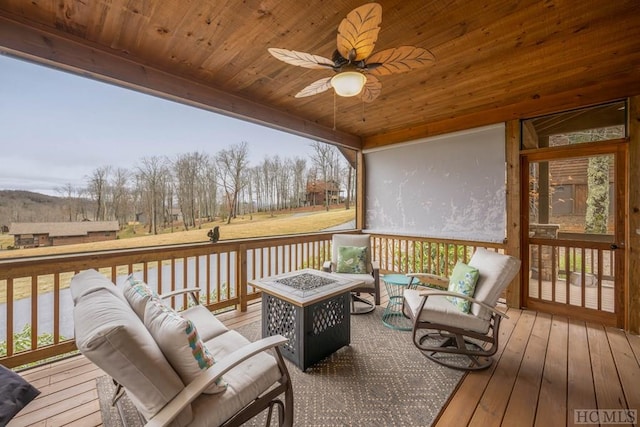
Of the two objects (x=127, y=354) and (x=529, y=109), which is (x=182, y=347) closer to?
(x=127, y=354)

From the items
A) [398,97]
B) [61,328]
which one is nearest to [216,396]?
[61,328]

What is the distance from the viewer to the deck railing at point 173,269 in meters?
2.21

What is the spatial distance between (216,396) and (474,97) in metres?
4.03

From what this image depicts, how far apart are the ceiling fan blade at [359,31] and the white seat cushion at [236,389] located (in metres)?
2.02

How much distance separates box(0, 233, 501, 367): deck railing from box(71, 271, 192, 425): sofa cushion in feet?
5.18

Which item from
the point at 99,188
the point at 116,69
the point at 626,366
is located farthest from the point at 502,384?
the point at 116,69

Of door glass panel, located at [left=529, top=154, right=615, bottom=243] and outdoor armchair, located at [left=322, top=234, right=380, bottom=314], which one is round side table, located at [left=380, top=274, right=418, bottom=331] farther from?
door glass panel, located at [left=529, top=154, right=615, bottom=243]

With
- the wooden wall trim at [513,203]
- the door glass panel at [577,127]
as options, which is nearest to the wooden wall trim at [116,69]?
the wooden wall trim at [513,203]

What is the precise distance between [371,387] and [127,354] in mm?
1681

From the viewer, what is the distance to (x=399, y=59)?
1.93 meters

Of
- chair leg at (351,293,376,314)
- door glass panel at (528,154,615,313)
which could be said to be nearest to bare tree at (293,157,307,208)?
chair leg at (351,293,376,314)

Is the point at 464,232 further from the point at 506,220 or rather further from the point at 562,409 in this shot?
the point at 562,409

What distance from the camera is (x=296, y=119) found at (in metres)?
4.05

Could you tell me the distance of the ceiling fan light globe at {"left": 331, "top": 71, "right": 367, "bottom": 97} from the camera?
1.93 metres
